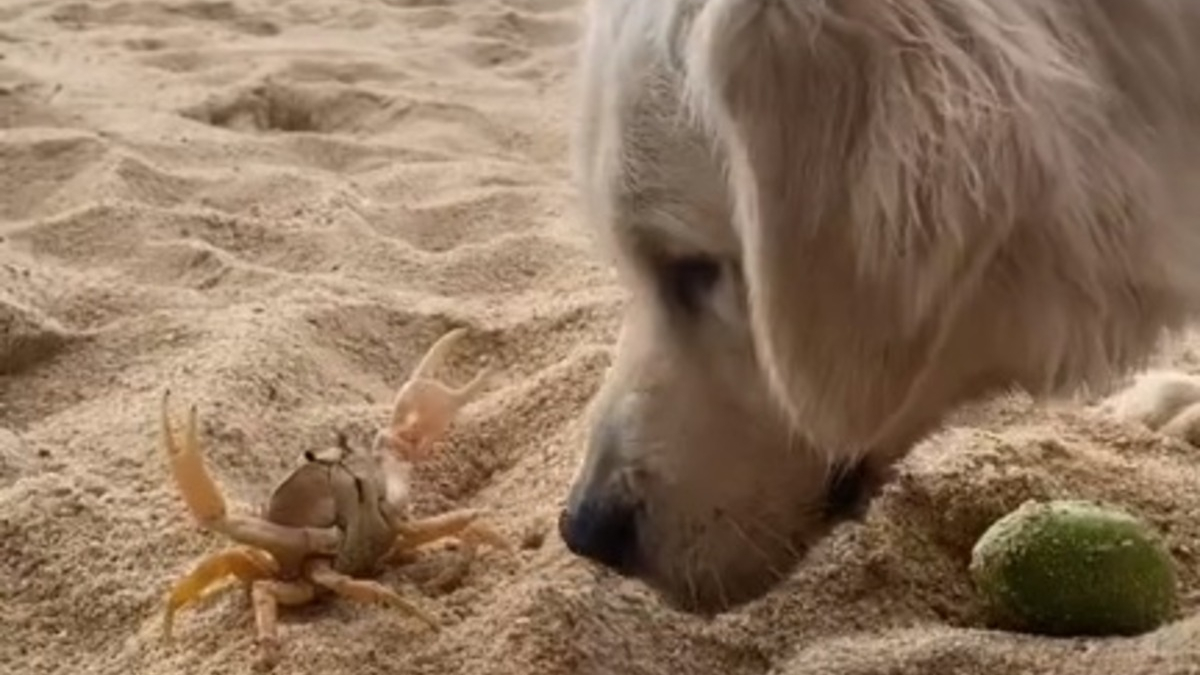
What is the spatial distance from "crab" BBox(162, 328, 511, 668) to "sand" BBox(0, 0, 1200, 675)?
0.02 meters

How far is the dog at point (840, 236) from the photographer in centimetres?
124

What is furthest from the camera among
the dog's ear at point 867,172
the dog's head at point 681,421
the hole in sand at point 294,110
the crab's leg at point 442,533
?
the hole in sand at point 294,110

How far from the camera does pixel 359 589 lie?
61.3 inches

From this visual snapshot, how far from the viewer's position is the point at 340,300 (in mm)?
2215

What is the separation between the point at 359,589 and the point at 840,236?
19.2 inches

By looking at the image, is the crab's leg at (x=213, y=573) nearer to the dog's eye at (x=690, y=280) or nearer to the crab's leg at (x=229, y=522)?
the crab's leg at (x=229, y=522)

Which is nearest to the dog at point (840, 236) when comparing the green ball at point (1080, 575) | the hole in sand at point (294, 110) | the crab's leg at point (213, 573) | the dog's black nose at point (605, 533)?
the dog's black nose at point (605, 533)

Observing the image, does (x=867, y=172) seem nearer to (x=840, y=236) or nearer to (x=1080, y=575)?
(x=840, y=236)

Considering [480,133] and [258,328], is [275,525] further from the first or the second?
[480,133]

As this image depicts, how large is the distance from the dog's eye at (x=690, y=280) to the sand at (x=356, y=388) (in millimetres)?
212

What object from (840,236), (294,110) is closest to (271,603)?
(840,236)

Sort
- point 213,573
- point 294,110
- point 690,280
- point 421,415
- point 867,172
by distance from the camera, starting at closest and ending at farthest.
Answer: point 867,172 < point 690,280 < point 213,573 < point 421,415 < point 294,110

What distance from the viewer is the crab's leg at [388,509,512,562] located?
1.65 meters

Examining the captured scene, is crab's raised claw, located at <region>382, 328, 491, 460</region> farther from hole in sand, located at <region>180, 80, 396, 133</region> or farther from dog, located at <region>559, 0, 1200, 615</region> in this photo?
hole in sand, located at <region>180, 80, 396, 133</region>
